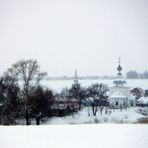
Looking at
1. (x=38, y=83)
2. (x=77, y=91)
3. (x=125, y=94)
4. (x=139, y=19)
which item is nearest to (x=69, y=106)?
(x=77, y=91)

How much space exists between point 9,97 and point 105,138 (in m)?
9.76

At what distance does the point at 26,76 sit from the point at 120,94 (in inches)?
565

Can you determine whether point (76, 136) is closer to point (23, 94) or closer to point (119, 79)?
point (23, 94)

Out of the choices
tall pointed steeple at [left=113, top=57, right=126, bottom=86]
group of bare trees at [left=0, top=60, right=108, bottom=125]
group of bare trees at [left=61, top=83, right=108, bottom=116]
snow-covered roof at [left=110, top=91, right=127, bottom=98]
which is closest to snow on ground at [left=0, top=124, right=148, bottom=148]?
group of bare trees at [left=0, top=60, right=108, bottom=125]

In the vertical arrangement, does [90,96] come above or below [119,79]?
below

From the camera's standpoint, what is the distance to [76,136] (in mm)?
5531

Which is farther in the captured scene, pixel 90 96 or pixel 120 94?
pixel 120 94

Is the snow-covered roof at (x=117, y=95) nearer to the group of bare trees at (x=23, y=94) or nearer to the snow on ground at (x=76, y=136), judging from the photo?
the group of bare trees at (x=23, y=94)

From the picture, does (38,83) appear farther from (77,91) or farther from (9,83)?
(77,91)

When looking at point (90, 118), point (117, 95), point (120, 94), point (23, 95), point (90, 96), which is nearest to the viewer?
point (23, 95)

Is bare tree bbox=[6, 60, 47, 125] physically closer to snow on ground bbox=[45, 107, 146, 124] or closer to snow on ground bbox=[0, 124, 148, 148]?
snow on ground bbox=[45, 107, 146, 124]

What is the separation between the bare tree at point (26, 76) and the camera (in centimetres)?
Result: 1453

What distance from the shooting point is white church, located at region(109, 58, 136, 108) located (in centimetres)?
2686

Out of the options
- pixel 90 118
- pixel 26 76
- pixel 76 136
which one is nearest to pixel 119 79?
pixel 90 118
